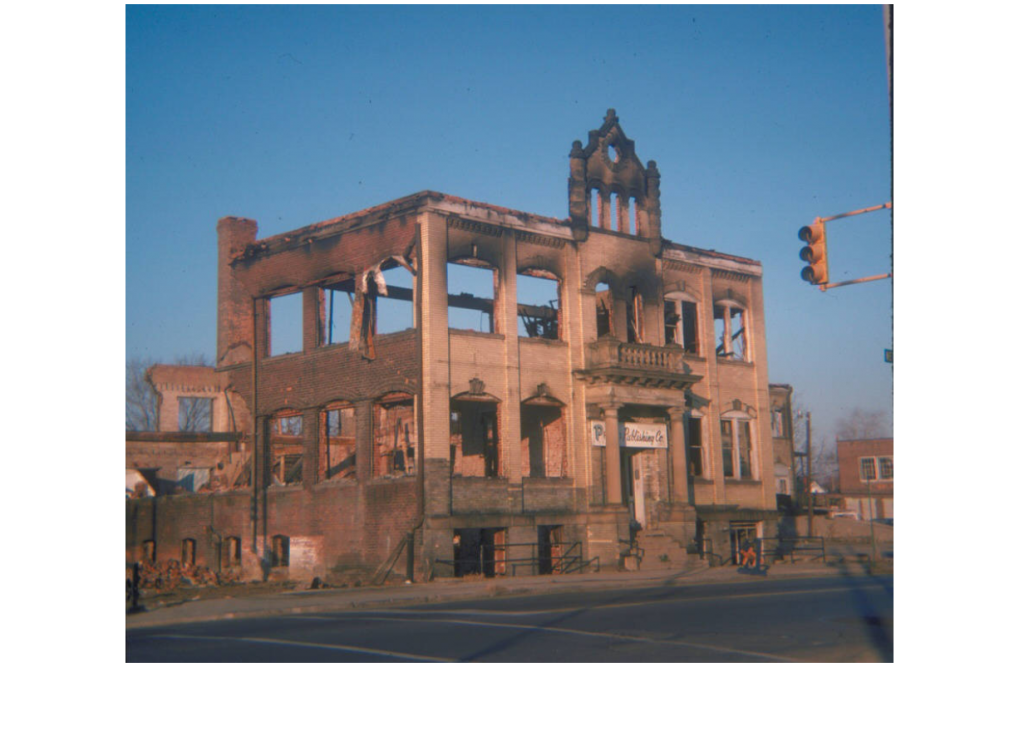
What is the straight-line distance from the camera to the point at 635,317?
37.0 metres

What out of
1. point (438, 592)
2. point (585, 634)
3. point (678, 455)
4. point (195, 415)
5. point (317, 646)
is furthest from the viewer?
point (195, 415)

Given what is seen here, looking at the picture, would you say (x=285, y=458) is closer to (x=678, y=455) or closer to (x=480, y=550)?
(x=480, y=550)

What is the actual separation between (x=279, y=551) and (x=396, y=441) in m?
5.94

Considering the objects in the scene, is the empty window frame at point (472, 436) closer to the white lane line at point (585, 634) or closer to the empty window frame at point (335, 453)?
the empty window frame at point (335, 453)

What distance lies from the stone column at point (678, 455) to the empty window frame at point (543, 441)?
14.6 feet

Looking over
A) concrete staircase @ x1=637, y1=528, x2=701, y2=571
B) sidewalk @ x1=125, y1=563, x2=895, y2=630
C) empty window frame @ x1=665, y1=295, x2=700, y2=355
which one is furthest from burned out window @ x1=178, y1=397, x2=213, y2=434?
sidewalk @ x1=125, y1=563, x2=895, y2=630

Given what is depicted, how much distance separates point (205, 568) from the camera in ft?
113

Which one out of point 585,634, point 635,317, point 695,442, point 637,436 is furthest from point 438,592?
point 695,442

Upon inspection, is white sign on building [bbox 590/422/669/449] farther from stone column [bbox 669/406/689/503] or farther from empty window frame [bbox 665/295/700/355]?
empty window frame [bbox 665/295/700/355]

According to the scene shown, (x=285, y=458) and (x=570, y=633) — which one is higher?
(x=285, y=458)

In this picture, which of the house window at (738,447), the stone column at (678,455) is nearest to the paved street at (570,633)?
the stone column at (678,455)
